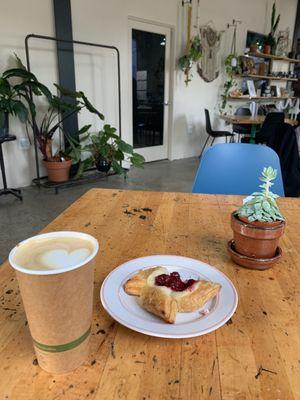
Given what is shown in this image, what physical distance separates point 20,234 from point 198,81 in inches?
168

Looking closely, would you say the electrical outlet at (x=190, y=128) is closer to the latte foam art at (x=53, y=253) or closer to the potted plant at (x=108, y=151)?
the potted plant at (x=108, y=151)

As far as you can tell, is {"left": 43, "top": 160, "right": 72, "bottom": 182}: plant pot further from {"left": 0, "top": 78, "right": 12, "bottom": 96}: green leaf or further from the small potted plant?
the small potted plant

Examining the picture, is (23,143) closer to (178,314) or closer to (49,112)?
(49,112)

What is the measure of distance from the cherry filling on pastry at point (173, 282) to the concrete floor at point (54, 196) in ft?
6.29

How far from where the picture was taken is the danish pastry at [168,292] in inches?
24.1

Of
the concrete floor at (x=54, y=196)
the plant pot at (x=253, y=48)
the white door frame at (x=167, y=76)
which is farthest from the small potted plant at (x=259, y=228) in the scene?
the plant pot at (x=253, y=48)

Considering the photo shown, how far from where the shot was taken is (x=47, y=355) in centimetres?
49

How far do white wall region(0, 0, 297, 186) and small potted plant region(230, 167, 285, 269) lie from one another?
3543mm

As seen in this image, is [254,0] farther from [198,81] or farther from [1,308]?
[1,308]

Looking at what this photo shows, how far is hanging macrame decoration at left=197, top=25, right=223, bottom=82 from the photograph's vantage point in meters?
5.34

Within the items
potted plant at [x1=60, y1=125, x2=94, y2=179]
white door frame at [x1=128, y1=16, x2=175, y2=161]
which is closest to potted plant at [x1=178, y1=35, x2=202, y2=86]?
white door frame at [x1=128, y1=16, x2=175, y2=161]

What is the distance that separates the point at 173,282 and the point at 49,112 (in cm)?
375

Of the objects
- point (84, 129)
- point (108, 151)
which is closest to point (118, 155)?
point (108, 151)

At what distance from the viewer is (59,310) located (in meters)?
0.46
